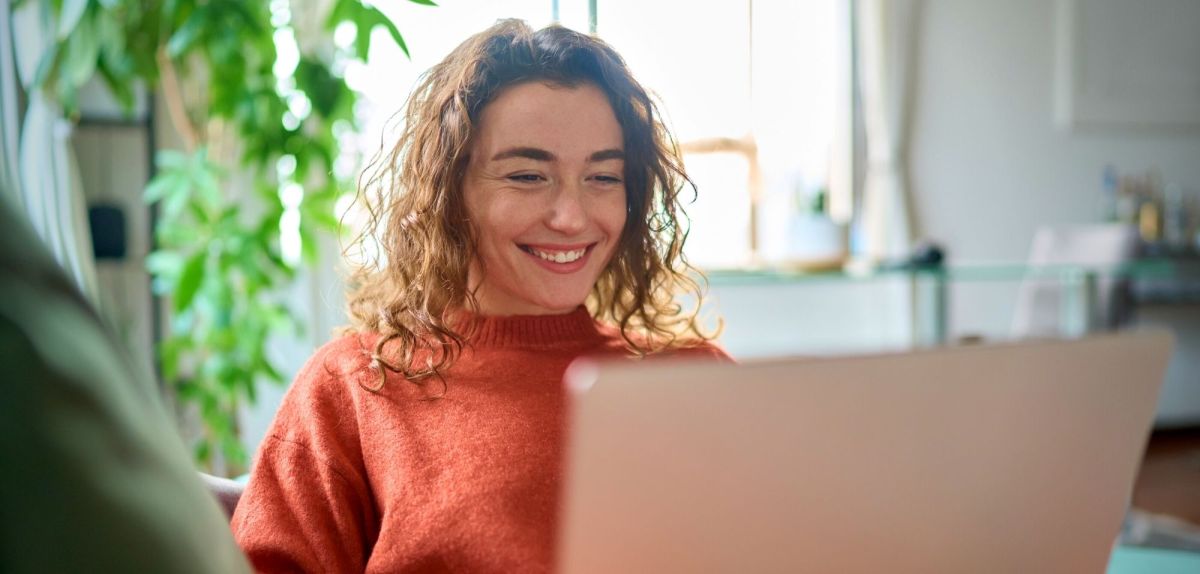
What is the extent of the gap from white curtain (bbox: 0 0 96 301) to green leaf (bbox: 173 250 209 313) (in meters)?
0.46

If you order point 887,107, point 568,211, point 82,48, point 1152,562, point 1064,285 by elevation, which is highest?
point 82,48

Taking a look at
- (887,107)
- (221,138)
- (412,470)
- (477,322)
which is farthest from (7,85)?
(887,107)

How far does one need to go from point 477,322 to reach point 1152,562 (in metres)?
0.74

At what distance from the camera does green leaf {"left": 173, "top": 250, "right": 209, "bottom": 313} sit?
2283mm

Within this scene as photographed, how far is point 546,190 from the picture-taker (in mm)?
1077

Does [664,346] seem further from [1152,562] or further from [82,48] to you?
[82,48]

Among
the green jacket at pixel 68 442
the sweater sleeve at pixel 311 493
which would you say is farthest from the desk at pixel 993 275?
the green jacket at pixel 68 442

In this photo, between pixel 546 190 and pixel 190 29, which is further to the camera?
pixel 190 29

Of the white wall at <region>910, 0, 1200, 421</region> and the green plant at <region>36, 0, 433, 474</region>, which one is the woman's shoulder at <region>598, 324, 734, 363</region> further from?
the white wall at <region>910, 0, 1200, 421</region>

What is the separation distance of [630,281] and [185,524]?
0.98 meters

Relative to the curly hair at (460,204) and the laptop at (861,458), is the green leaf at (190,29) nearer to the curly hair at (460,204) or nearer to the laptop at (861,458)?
the curly hair at (460,204)

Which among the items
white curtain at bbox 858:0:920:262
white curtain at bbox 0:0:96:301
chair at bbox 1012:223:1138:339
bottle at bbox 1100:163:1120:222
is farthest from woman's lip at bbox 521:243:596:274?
bottle at bbox 1100:163:1120:222

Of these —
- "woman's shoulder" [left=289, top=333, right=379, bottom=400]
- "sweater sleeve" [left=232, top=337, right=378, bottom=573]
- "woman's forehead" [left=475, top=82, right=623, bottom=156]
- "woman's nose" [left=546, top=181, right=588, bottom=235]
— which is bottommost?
"sweater sleeve" [left=232, top=337, right=378, bottom=573]

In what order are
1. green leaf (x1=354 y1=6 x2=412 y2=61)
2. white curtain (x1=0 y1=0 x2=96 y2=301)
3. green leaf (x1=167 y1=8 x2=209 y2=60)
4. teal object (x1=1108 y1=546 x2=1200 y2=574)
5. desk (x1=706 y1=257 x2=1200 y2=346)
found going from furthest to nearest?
1. desk (x1=706 y1=257 x2=1200 y2=346)
2. green leaf (x1=167 y1=8 x2=209 y2=60)
3. white curtain (x1=0 y1=0 x2=96 y2=301)
4. green leaf (x1=354 y1=6 x2=412 y2=61)
5. teal object (x1=1108 y1=546 x2=1200 y2=574)
